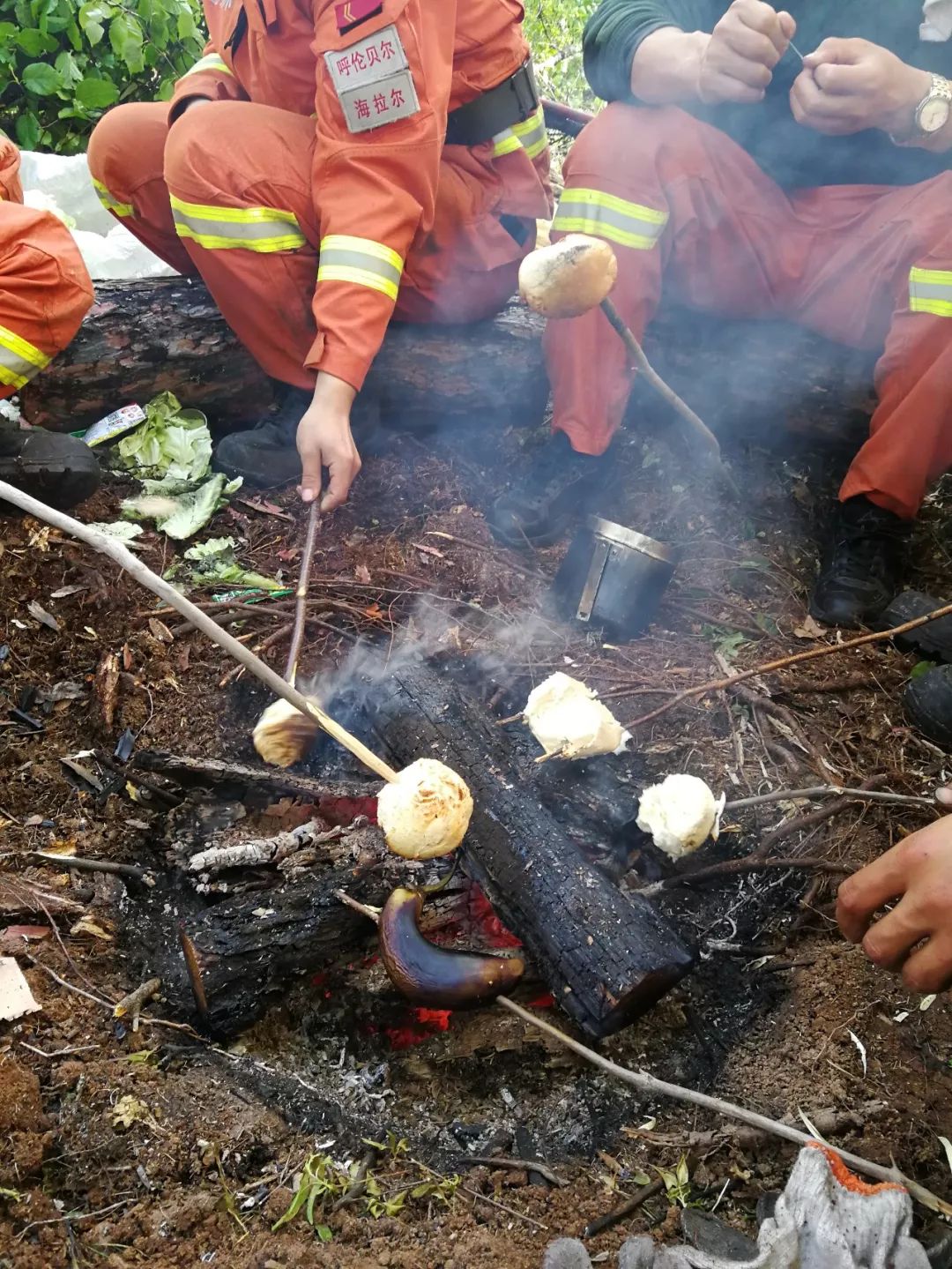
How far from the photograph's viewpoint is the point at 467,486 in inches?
160

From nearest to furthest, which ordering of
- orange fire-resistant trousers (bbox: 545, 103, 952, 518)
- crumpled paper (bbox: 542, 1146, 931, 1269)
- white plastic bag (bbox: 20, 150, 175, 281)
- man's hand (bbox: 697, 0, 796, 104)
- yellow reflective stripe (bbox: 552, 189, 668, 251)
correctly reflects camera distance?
crumpled paper (bbox: 542, 1146, 931, 1269)
man's hand (bbox: 697, 0, 796, 104)
orange fire-resistant trousers (bbox: 545, 103, 952, 518)
yellow reflective stripe (bbox: 552, 189, 668, 251)
white plastic bag (bbox: 20, 150, 175, 281)

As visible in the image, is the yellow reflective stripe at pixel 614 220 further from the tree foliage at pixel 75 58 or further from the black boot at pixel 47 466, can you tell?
the tree foliage at pixel 75 58

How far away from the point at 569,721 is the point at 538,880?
1.90ft

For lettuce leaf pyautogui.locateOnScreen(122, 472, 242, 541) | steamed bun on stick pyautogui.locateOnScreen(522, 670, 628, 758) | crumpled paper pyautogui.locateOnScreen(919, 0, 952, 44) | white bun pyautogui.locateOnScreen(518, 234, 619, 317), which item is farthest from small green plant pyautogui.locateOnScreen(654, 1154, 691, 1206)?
crumpled paper pyautogui.locateOnScreen(919, 0, 952, 44)

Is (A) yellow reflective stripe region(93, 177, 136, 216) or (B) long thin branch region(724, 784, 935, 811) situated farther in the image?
(A) yellow reflective stripe region(93, 177, 136, 216)

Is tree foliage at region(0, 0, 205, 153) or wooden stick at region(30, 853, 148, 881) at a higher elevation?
tree foliage at region(0, 0, 205, 153)

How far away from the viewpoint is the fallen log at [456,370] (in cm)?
372

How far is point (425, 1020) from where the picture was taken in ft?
7.43

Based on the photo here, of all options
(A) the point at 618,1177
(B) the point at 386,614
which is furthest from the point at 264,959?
(B) the point at 386,614

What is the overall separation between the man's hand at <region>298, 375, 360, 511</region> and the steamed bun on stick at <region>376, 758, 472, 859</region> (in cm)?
110

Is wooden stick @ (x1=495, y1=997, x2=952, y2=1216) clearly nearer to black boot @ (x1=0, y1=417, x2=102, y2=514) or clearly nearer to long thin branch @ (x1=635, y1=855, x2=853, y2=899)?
long thin branch @ (x1=635, y1=855, x2=853, y2=899)

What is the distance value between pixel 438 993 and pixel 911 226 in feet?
11.0

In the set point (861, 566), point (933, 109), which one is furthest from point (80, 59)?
point (861, 566)

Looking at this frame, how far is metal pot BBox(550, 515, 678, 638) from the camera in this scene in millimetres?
3084
